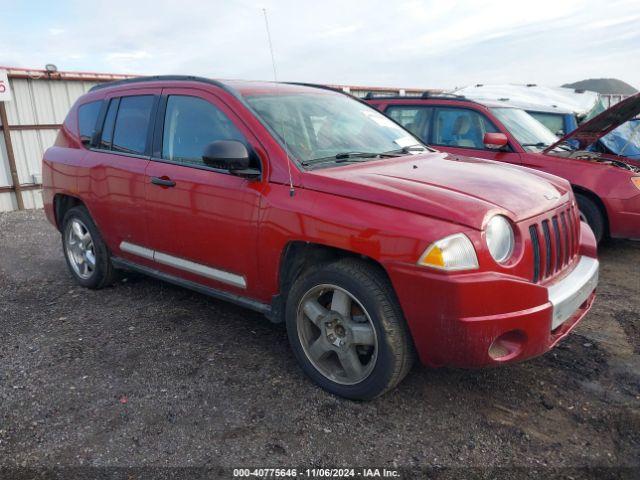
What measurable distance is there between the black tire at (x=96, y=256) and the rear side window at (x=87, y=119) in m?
0.65

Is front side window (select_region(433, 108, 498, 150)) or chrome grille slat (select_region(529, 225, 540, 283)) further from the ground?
front side window (select_region(433, 108, 498, 150))

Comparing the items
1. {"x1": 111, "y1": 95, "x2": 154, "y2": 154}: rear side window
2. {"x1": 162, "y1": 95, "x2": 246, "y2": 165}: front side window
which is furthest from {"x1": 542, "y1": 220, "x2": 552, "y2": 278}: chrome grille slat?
{"x1": 111, "y1": 95, "x2": 154, "y2": 154}: rear side window

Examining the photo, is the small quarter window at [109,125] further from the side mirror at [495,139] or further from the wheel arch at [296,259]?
→ the side mirror at [495,139]

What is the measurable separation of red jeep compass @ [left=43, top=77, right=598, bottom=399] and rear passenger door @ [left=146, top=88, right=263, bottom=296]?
0.04 feet

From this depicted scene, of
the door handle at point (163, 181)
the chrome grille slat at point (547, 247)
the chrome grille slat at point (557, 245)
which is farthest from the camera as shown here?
the door handle at point (163, 181)

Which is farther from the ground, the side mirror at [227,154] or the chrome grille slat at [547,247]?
the side mirror at [227,154]

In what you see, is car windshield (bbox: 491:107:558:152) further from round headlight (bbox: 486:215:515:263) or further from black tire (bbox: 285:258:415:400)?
black tire (bbox: 285:258:415:400)

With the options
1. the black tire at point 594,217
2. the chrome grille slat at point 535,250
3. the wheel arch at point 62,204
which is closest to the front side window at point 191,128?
the wheel arch at point 62,204

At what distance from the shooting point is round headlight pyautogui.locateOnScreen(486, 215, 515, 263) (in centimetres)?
260

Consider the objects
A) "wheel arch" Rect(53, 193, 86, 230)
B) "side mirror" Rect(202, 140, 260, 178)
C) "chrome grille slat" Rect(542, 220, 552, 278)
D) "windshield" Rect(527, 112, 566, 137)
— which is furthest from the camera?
"windshield" Rect(527, 112, 566, 137)

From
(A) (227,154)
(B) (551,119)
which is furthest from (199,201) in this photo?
(B) (551,119)

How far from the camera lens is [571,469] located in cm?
240

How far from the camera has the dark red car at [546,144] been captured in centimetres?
547

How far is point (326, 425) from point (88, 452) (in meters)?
1.20
